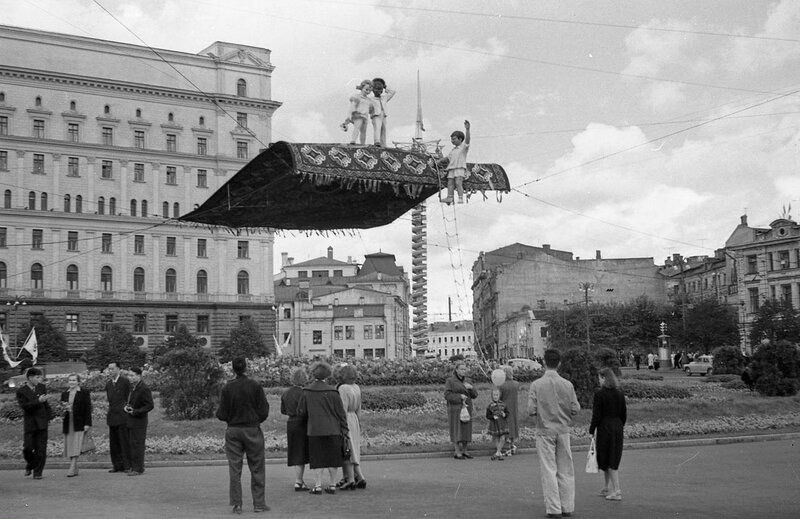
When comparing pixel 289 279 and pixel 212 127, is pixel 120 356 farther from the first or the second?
pixel 289 279

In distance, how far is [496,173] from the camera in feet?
68.9

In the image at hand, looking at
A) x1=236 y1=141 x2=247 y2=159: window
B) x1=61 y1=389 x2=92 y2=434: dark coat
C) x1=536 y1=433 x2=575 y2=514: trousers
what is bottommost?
x1=536 y1=433 x2=575 y2=514: trousers

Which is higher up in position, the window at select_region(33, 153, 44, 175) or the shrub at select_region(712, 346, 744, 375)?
the window at select_region(33, 153, 44, 175)

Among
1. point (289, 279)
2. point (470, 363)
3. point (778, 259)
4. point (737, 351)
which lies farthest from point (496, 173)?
point (289, 279)

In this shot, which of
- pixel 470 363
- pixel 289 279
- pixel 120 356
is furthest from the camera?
pixel 289 279

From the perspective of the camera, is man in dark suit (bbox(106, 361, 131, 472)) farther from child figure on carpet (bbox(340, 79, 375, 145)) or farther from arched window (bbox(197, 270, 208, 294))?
arched window (bbox(197, 270, 208, 294))

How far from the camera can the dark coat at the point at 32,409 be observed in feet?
49.7

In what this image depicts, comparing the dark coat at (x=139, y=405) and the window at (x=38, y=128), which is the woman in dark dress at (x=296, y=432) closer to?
the dark coat at (x=139, y=405)

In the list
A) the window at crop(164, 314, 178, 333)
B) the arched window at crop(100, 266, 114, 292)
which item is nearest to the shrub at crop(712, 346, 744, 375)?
the window at crop(164, 314, 178, 333)

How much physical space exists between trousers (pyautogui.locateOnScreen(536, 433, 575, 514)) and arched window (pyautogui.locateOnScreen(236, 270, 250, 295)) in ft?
242

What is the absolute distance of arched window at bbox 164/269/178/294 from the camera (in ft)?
262

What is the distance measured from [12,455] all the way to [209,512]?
9.36m

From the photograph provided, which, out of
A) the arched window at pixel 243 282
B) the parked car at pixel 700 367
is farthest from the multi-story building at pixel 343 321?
the parked car at pixel 700 367

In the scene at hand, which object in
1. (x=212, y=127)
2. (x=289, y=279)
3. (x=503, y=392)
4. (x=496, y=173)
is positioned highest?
(x=212, y=127)
